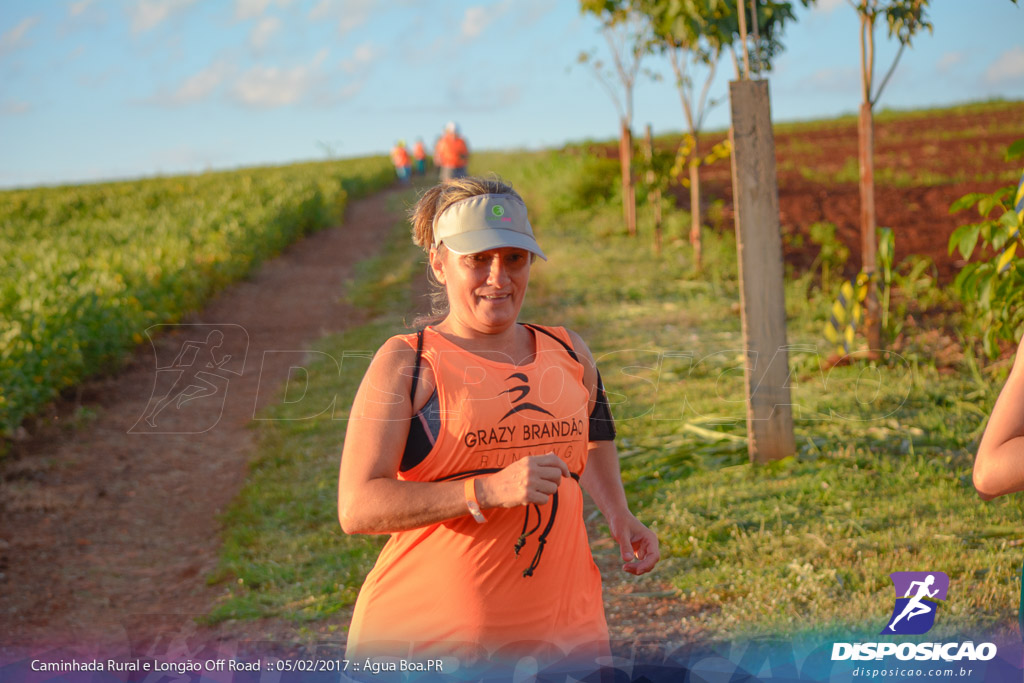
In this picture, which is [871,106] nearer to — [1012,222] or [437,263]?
[1012,222]

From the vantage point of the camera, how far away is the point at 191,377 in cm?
948

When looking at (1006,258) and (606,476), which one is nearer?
(606,476)

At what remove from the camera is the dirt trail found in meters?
4.02

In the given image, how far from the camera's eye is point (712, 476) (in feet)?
15.8

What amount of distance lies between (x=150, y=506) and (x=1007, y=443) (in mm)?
→ 5571

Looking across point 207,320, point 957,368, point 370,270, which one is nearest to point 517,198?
point 957,368

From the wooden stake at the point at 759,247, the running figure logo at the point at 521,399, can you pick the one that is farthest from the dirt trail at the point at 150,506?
the running figure logo at the point at 521,399

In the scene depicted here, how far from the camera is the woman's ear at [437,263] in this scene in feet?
6.67

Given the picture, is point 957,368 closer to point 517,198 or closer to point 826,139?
point 517,198

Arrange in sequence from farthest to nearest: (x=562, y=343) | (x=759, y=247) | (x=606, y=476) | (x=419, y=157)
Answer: (x=419, y=157)
(x=759, y=247)
(x=606, y=476)
(x=562, y=343)

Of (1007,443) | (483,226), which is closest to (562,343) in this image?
(483,226)

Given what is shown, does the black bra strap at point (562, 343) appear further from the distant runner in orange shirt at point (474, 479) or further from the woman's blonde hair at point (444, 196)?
the woman's blonde hair at point (444, 196)

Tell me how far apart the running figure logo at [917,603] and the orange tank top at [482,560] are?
5.34 feet

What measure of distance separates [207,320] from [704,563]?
9.13 metres
